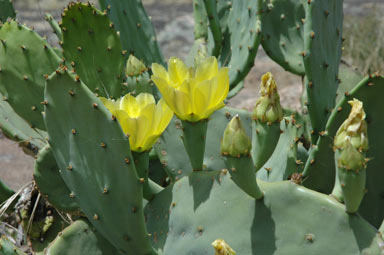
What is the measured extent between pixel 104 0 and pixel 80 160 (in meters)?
1.12

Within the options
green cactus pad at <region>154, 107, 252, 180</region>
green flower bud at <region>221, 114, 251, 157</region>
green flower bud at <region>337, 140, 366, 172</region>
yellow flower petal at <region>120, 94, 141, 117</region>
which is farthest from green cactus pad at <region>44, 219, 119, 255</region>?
green flower bud at <region>337, 140, 366, 172</region>

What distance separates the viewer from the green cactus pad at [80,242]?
176 centimetres

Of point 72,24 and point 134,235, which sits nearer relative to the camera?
point 134,235

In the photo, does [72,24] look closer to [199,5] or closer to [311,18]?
[311,18]

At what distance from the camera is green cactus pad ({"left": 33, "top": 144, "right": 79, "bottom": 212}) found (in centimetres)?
196

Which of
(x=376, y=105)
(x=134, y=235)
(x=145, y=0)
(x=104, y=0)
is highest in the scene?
(x=104, y=0)

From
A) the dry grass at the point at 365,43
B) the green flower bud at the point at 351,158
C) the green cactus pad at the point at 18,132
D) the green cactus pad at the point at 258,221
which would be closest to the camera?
the green flower bud at the point at 351,158

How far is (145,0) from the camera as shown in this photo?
794 cm

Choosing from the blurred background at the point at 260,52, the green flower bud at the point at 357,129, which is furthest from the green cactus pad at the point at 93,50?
the blurred background at the point at 260,52

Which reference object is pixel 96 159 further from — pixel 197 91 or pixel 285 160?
pixel 285 160

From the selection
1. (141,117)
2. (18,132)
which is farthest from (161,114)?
(18,132)

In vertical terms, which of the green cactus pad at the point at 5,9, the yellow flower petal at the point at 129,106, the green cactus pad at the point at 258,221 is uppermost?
the green cactus pad at the point at 5,9

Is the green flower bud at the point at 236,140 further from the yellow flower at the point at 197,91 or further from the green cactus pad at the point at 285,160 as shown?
the green cactus pad at the point at 285,160

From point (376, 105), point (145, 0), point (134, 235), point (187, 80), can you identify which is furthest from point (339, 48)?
point (145, 0)
